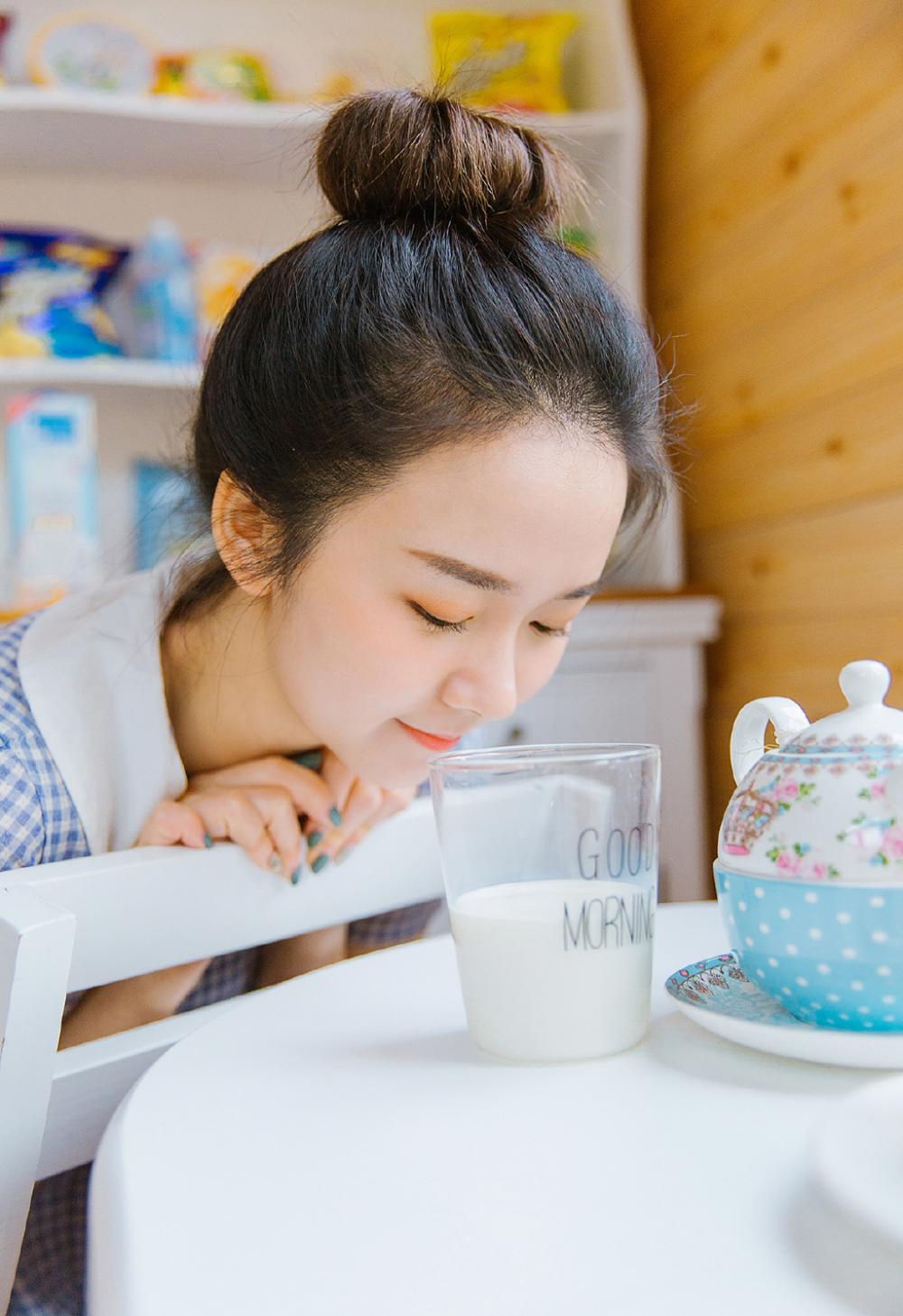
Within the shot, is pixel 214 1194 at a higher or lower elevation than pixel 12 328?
lower

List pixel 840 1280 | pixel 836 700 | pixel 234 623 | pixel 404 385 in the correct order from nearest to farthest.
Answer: pixel 840 1280 → pixel 404 385 → pixel 234 623 → pixel 836 700

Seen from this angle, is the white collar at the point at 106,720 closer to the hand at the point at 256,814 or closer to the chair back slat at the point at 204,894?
the hand at the point at 256,814

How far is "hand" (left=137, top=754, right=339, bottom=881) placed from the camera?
726mm

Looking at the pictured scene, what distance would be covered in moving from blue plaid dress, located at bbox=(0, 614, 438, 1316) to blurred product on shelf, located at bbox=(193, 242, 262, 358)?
4.11 ft

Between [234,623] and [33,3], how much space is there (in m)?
1.66

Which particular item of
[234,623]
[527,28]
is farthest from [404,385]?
[527,28]

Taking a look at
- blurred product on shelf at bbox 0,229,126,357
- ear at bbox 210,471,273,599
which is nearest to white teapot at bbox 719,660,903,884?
ear at bbox 210,471,273,599

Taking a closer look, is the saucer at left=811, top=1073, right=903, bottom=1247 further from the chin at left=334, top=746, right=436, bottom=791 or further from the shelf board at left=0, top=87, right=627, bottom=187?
the shelf board at left=0, top=87, right=627, bottom=187

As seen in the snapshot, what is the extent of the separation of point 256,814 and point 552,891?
0.31 metres

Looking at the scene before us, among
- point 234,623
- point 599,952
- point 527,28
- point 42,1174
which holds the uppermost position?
point 527,28

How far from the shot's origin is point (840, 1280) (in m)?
0.30

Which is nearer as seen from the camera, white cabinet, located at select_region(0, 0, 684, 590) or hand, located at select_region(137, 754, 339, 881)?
hand, located at select_region(137, 754, 339, 881)

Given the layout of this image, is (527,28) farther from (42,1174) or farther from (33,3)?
(42,1174)

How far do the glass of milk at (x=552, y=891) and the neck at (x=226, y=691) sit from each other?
0.47 metres
